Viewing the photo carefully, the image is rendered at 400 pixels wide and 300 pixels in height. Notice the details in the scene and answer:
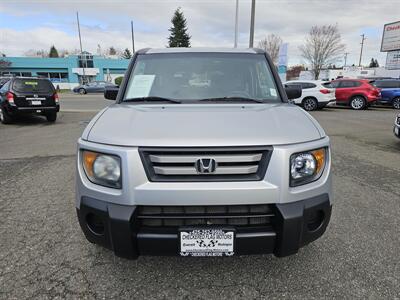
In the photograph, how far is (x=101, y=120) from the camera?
2480mm

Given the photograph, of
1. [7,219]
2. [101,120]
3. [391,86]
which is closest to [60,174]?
[7,219]

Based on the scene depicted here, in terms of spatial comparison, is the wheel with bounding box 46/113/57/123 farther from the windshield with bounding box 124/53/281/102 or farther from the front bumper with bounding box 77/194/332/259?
the front bumper with bounding box 77/194/332/259

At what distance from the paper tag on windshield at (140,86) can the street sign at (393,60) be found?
124ft

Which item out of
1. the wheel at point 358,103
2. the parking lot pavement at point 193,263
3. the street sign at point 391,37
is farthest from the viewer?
the street sign at point 391,37

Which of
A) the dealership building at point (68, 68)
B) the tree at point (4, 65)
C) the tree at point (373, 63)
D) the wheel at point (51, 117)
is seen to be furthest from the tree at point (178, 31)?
the tree at point (373, 63)

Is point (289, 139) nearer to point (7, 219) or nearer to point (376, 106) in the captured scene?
point (7, 219)

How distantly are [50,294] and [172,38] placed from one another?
5356 cm

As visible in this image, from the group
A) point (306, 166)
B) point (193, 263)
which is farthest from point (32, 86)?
point (306, 166)

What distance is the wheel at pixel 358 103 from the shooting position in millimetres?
16297

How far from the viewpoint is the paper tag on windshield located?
3104 mm

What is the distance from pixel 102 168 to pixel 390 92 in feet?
62.3

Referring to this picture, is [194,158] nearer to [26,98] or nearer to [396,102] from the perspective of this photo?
[26,98]

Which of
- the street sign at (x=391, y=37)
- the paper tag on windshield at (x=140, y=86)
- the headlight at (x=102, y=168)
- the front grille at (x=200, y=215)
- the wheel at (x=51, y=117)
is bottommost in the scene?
the wheel at (x=51, y=117)

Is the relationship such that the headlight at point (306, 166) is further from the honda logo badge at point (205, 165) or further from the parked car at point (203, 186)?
the honda logo badge at point (205, 165)
